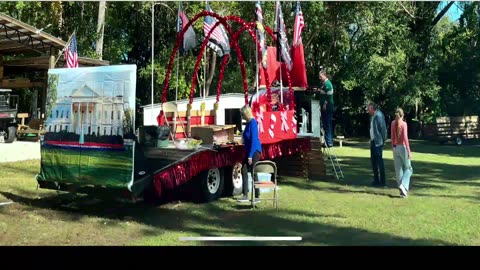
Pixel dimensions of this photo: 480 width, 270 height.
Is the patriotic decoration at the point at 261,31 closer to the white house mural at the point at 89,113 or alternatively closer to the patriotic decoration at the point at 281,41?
the patriotic decoration at the point at 281,41

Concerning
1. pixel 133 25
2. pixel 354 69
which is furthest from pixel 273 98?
pixel 133 25

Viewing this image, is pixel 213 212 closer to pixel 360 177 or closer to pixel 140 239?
pixel 140 239

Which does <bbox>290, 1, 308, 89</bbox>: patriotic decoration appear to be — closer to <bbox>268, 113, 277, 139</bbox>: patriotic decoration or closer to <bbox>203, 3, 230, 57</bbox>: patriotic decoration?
<bbox>268, 113, 277, 139</bbox>: patriotic decoration

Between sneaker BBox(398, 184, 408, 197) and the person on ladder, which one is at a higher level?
the person on ladder

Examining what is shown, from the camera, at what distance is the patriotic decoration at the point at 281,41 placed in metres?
4.95

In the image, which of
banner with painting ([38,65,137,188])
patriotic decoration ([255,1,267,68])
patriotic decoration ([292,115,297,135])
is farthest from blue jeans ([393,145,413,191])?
banner with painting ([38,65,137,188])

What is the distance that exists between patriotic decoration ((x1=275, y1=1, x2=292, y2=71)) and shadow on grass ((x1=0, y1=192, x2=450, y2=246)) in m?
1.55

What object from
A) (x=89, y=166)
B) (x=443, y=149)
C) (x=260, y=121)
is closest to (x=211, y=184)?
(x=260, y=121)

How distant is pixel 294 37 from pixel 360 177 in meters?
1.67

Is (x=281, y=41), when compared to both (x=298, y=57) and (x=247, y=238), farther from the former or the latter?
(x=247, y=238)

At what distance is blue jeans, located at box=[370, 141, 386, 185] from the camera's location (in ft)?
17.3

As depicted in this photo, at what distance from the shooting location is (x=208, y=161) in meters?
4.67

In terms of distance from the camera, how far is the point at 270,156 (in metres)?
5.41
